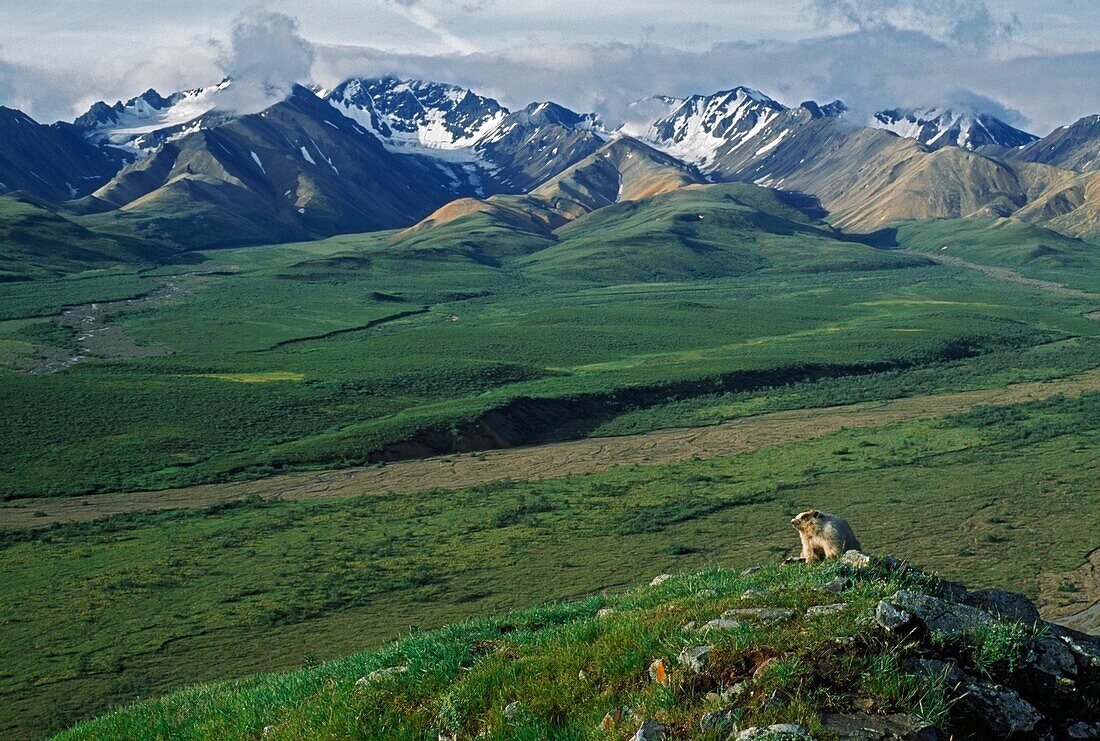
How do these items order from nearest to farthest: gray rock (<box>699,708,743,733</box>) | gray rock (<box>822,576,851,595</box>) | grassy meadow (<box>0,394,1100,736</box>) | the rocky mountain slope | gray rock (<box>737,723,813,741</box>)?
gray rock (<box>737,723,813,741</box>)
gray rock (<box>699,708,743,733</box>)
the rocky mountain slope
gray rock (<box>822,576,851,595</box>)
grassy meadow (<box>0,394,1100,736</box>)

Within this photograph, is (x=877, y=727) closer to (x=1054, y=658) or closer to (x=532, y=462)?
(x=1054, y=658)

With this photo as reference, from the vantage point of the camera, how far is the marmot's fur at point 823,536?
14.8 meters

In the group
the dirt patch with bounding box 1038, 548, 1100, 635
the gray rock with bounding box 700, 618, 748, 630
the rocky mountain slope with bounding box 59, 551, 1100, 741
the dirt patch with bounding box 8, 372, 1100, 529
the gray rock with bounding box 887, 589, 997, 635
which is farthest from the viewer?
the dirt patch with bounding box 8, 372, 1100, 529

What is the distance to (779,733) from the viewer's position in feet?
27.0

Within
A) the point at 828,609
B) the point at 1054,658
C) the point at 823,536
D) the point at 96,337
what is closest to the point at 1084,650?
the point at 1054,658

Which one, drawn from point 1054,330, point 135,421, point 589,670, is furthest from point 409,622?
point 1054,330

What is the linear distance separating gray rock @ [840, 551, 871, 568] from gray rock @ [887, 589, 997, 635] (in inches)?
65.2

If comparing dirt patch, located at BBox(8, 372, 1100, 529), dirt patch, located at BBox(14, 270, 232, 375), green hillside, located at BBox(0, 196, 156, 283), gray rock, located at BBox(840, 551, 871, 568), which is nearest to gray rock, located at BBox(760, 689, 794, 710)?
gray rock, located at BBox(840, 551, 871, 568)

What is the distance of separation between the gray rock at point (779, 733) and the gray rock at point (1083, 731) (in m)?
2.79

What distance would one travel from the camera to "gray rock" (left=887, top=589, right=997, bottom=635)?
9.63 m

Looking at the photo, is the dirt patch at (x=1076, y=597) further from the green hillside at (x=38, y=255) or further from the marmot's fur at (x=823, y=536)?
the green hillside at (x=38, y=255)

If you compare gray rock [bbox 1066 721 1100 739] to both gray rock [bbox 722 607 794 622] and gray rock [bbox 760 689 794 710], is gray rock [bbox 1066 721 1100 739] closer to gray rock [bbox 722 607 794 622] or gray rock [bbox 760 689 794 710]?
gray rock [bbox 722 607 794 622]

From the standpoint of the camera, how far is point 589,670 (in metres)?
9.96

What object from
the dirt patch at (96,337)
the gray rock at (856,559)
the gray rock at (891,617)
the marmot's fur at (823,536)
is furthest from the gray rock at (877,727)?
the dirt patch at (96,337)
